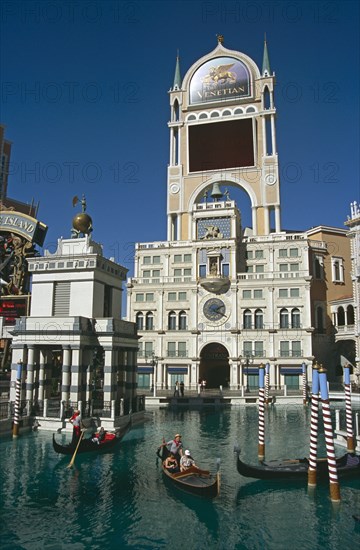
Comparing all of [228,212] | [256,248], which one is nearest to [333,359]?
[256,248]

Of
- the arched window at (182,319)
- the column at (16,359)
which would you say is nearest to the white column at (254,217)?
the arched window at (182,319)

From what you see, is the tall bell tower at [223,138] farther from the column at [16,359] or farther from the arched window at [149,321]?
the column at [16,359]

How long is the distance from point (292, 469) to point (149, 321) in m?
36.9

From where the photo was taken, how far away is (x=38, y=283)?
29.2m

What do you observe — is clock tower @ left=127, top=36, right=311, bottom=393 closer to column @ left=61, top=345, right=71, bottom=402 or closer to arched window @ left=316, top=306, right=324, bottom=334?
arched window @ left=316, top=306, right=324, bottom=334

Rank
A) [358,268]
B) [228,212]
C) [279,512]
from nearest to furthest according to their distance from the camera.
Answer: [279,512] → [358,268] → [228,212]

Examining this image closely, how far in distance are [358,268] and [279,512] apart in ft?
127

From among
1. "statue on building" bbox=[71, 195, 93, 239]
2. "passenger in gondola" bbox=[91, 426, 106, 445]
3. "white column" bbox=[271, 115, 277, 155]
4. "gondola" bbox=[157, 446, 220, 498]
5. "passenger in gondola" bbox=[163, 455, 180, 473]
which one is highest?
"white column" bbox=[271, 115, 277, 155]

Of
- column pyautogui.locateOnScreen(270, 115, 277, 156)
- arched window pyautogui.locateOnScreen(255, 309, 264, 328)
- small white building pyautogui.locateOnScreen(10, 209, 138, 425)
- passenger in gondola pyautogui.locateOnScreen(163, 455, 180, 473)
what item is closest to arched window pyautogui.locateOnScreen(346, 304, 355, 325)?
arched window pyautogui.locateOnScreen(255, 309, 264, 328)

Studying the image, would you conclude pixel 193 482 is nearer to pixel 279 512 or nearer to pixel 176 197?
pixel 279 512

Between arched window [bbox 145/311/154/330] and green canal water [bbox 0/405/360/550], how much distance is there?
30177 mm

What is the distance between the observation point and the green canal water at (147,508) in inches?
502

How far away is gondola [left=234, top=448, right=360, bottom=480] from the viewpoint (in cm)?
1702

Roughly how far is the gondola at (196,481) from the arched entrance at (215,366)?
3530 centimetres
